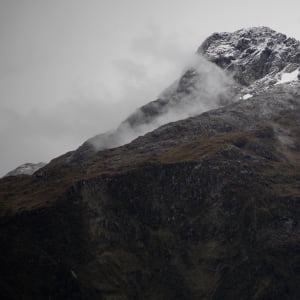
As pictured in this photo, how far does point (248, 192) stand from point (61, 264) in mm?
58775

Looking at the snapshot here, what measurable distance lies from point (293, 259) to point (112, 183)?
57687 mm

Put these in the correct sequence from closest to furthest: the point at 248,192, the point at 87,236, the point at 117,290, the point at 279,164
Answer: the point at 117,290 < the point at 87,236 < the point at 248,192 < the point at 279,164

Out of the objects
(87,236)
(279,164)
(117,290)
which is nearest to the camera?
(117,290)

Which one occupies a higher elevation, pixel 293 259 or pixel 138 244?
pixel 138 244

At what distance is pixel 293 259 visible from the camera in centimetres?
15812

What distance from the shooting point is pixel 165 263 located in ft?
534

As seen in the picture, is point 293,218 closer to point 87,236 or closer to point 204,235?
point 204,235

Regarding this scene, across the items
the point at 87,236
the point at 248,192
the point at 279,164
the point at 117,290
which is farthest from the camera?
the point at 279,164

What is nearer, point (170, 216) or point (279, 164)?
point (170, 216)

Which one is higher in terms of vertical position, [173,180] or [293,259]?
[173,180]

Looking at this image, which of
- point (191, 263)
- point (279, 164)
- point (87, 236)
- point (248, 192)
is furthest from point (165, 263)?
point (279, 164)

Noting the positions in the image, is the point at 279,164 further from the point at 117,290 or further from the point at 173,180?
the point at 117,290

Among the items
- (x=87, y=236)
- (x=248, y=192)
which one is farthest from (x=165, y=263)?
(x=248, y=192)

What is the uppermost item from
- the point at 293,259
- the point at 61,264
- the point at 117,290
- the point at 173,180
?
the point at 173,180
